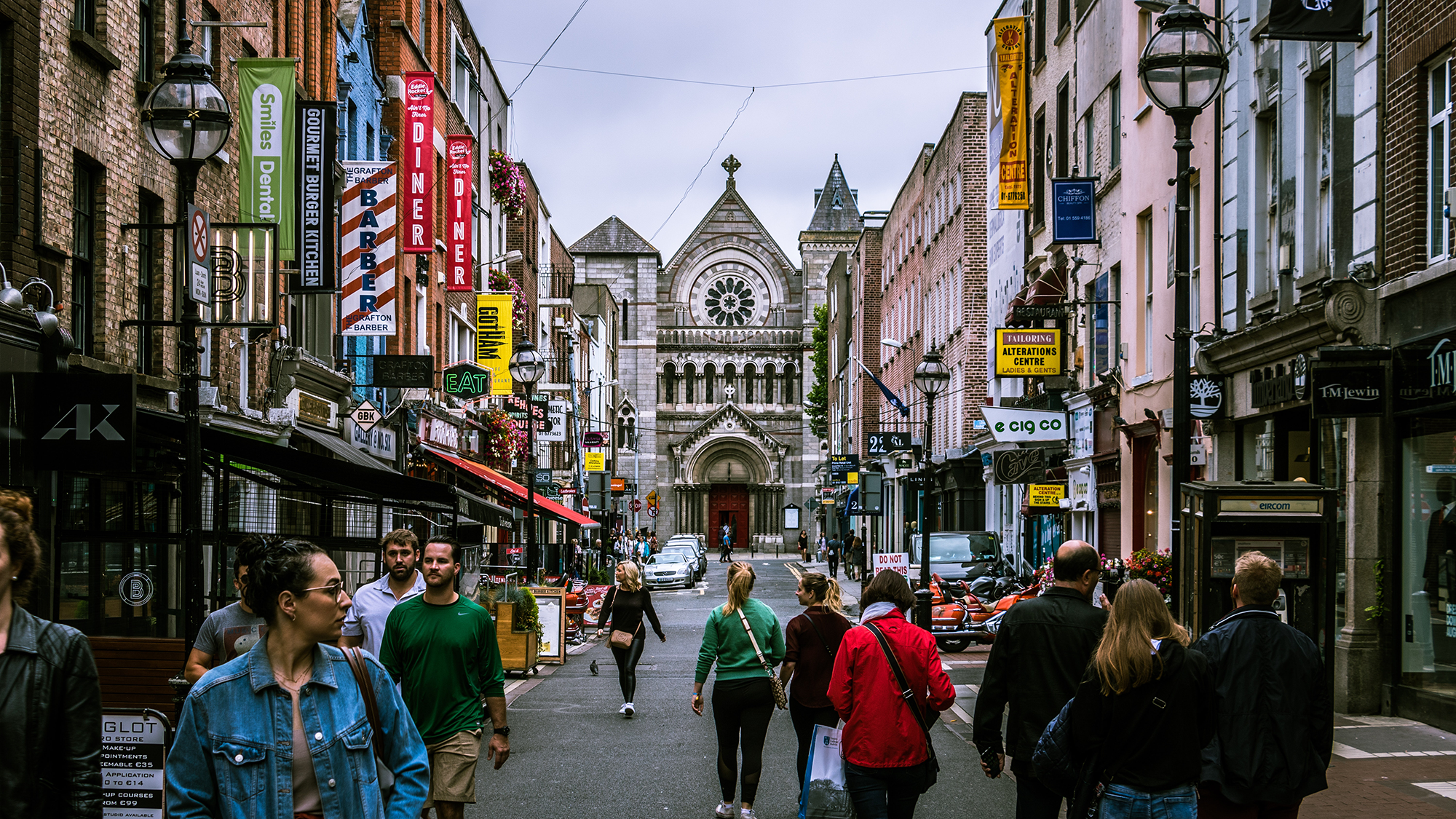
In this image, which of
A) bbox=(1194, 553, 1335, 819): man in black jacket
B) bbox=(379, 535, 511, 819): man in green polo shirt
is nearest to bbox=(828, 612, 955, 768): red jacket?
bbox=(1194, 553, 1335, 819): man in black jacket

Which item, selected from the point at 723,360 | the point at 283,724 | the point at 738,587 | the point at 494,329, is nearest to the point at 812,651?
the point at 738,587

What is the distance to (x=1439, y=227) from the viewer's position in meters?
12.9

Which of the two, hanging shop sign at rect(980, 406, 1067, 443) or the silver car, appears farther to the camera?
the silver car

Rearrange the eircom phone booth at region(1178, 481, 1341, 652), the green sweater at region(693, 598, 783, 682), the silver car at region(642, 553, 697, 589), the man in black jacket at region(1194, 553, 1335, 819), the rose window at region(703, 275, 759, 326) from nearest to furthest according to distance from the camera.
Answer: the man in black jacket at region(1194, 553, 1335, 819), the green sweater at region(693, 598, 783, 682), the eircom phone booth at region(1178, 481, 1341, 652), the silver car at region(642, 553, 697, 589), the rose window at region(703, 275, 759, 326)

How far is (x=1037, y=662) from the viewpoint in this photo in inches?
269

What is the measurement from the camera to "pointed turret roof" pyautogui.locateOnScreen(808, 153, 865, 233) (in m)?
90.8

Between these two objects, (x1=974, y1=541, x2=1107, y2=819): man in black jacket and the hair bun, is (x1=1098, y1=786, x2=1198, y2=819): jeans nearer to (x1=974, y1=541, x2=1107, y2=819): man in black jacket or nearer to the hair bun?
(x1=974, y1=541, x2=1107, y2=819): man in black jacket

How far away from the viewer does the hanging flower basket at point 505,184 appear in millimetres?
40625

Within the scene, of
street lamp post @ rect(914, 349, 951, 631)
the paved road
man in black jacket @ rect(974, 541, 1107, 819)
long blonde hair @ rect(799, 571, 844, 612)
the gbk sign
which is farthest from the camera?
street lamp post @ rect(914, 349, 951, 631)

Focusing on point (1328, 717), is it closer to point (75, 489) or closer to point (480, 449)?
point (75, 489)

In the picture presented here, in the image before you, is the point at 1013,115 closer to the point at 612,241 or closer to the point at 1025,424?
the point at 1025,424

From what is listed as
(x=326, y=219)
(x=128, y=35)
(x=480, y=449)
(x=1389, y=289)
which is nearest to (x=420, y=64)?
(x=480, y=449)

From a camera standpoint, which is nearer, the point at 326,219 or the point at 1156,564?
the point at 1156,564

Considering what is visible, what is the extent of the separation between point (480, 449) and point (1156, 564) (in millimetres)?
26593
